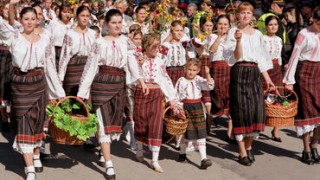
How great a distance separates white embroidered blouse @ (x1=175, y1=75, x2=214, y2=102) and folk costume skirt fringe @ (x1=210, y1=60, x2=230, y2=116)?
1.31 meters

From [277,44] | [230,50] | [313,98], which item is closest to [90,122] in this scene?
[230,50]

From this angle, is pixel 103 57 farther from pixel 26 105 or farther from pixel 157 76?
pixel 26 105

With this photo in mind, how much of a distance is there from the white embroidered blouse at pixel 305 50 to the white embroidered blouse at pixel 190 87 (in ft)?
3.32

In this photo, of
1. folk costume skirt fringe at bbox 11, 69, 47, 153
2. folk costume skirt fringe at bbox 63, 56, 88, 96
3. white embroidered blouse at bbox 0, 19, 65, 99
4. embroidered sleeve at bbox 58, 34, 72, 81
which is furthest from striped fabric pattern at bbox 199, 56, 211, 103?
folk costume skirt fringe at bbox 11, 69, 47, 153

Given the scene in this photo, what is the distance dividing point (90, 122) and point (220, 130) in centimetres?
304

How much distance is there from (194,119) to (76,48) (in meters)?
1.67

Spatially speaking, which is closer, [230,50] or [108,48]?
[108,48]

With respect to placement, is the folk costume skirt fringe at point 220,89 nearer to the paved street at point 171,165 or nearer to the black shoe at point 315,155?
the paved street at point 171,165

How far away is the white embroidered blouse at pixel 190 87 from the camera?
7105 mm

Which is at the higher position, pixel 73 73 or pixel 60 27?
pixel 60 27

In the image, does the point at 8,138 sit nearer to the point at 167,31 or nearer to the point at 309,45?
the point at 167,31

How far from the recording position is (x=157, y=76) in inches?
270

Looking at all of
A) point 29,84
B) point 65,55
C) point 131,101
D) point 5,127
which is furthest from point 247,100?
point 5,127

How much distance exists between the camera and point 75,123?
624 centimetres
